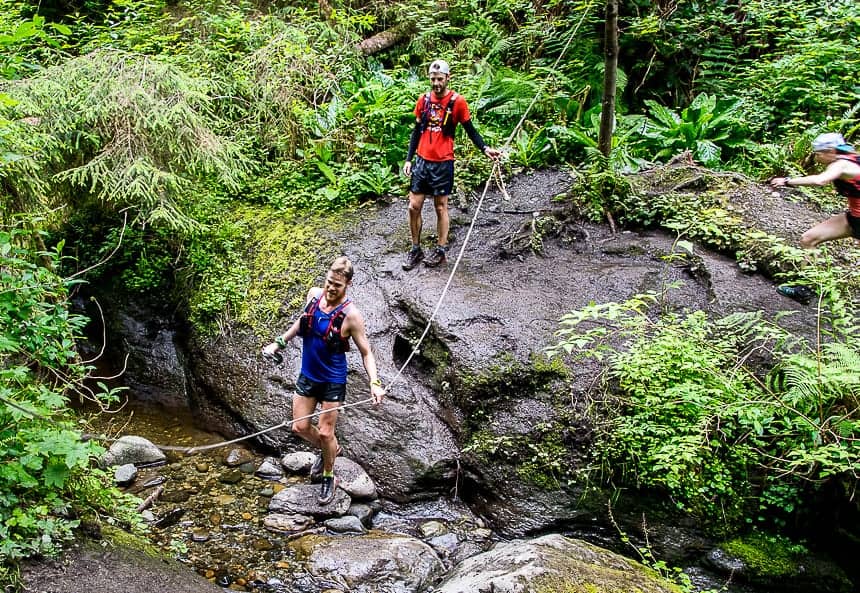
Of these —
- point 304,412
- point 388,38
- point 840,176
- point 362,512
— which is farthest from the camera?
point 388,38

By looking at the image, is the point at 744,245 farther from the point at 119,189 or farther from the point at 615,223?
the point at 119,189

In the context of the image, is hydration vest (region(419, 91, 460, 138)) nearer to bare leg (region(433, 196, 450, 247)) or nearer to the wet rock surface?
bare leg (region(433, 196, 450, 247))

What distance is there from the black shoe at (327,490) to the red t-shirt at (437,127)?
144 inches

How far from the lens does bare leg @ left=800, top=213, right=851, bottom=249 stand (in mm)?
5766

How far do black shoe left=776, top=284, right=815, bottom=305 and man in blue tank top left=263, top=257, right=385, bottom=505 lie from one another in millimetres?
4446

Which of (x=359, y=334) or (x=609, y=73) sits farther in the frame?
(x=609, y=73)

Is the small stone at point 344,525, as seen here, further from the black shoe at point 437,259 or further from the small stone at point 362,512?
the black shoe at point 437,259

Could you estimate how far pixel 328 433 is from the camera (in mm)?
5504

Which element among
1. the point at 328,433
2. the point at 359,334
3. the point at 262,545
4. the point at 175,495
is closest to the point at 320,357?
the point at 359,334

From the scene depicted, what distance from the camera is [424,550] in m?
5.18

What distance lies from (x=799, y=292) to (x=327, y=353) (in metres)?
4.97

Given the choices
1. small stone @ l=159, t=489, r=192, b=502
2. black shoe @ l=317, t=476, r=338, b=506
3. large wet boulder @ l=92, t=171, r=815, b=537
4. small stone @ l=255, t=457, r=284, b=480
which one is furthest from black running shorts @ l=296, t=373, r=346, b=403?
small stone @ l=159, t=489, r=192, b=502

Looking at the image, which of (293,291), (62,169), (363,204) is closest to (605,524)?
(293,291)

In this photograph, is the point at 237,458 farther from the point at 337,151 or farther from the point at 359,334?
the point at 337,151
